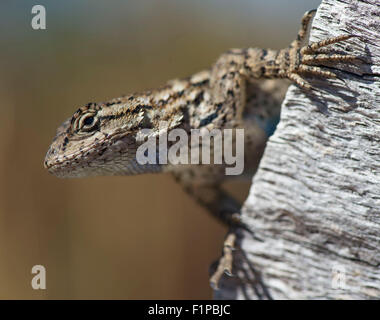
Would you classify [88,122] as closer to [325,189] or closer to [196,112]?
[196,112]

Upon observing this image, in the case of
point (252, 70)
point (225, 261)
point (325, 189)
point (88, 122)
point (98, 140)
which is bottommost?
point (225, 261)

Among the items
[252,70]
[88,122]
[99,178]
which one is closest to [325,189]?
[252,70]

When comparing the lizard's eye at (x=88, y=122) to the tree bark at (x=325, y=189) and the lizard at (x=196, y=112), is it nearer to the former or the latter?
the lizard at (x=196, y=112)

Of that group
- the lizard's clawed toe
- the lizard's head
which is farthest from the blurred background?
the lizard's clawed toe

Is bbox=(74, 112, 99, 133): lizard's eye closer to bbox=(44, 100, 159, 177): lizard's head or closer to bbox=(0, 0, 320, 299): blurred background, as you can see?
bbox=(44, 100, 159, 177): lizard's head
